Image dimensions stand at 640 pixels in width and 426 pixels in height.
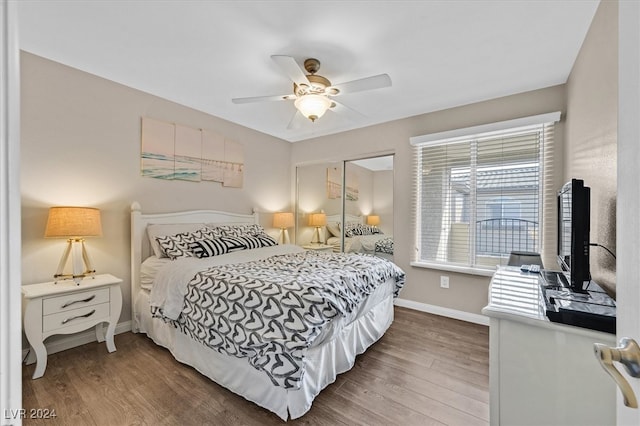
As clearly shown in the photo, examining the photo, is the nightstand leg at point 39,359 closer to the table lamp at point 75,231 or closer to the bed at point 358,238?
the table lamp at point 75,231

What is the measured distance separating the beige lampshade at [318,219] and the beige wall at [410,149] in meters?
0.90

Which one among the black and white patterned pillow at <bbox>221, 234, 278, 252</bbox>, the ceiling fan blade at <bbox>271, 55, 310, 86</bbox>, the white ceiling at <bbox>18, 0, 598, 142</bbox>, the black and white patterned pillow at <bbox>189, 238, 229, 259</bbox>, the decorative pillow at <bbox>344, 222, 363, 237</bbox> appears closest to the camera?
the white ceiling at <bbox>18, 0, 598, 142</bbox>

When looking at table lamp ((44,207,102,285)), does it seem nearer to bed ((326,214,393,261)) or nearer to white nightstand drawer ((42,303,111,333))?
white nightstand drawer ((42,303,111,333))

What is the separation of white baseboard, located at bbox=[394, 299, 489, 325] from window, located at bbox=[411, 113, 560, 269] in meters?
0.51

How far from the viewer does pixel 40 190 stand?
2.32m

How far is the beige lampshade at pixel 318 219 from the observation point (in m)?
4.38

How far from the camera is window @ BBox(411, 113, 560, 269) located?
2771 millimetres

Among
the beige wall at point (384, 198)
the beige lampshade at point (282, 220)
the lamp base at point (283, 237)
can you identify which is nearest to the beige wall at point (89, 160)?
the beige lampshade at point (282, 220)

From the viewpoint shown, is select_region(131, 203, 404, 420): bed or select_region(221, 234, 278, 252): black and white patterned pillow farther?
select_region(221, 234, 278, 252): black and white patterned pillow

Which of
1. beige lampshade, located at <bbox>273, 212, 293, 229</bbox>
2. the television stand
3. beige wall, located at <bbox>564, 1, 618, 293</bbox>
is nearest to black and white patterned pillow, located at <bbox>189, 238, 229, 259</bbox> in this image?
beige lampshade, located at <bbox>273, 212, 293, 229</bbox>

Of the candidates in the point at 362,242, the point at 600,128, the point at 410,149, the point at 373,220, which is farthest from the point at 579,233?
the point at 362,242

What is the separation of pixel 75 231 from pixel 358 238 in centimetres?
310

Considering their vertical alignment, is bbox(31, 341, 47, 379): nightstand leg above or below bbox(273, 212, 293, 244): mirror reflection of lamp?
below

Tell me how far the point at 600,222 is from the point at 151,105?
12.7 ft
